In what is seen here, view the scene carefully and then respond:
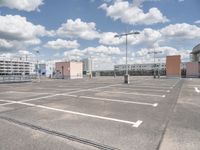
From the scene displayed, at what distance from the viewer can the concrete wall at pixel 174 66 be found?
42875 mm

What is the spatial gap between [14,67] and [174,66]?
210 ft

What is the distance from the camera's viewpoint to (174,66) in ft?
143

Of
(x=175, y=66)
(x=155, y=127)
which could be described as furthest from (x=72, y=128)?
(x=175, y=66)

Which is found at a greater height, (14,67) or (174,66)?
(14,67)

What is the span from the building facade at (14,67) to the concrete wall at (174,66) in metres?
51.2

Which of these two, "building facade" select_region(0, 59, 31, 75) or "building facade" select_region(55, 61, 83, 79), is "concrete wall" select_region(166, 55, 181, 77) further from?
"building facade" select_region(0, 59, 31, 75)

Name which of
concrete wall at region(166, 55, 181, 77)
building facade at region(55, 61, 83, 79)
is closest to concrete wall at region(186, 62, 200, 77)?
concrete wall at region(166, 55, 181, 77)

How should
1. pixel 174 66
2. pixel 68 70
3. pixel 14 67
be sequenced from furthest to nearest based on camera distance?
1. pixel 14 67
2. pixel 68 70
3. pixel 174 66

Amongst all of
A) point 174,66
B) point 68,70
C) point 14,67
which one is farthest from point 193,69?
point 14,67

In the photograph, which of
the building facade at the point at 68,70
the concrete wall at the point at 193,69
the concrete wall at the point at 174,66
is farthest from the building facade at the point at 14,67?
the concrete wall at the point at 193,69

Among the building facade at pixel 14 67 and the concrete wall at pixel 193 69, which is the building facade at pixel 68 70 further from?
the concrete wall at pixel 193 69

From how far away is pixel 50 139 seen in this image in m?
4.39

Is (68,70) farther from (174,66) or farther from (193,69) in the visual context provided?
(193,69)

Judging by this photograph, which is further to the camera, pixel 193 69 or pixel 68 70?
pixel 193 69
